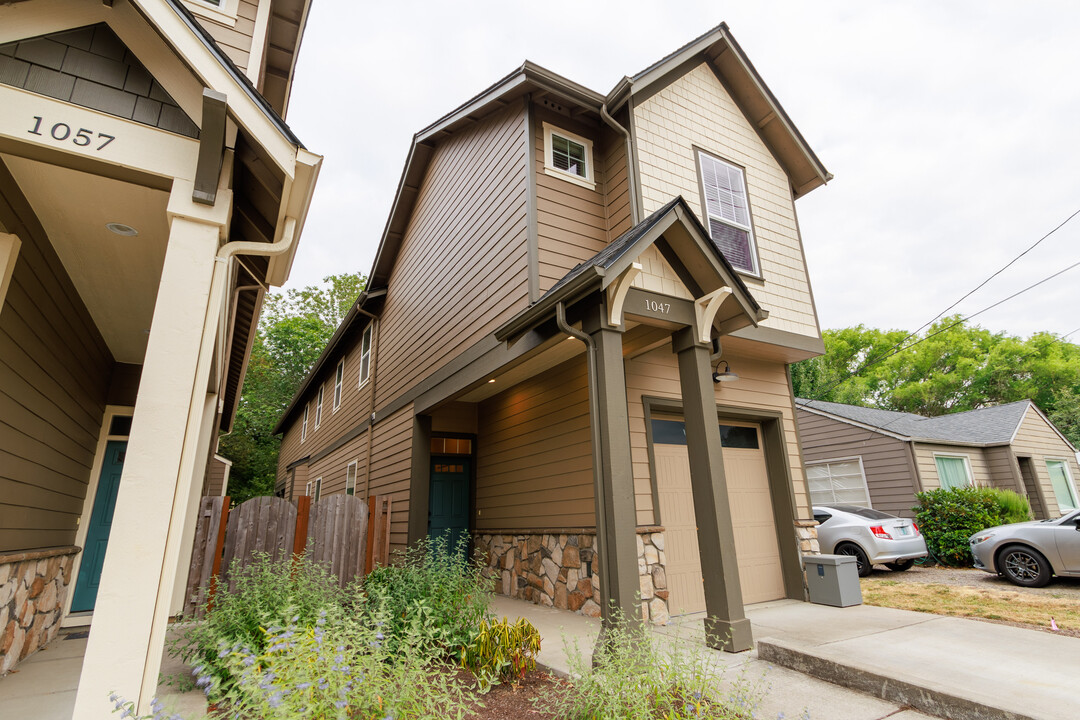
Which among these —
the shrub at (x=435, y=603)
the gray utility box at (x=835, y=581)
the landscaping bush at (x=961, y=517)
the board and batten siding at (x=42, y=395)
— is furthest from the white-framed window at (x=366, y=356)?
the landscaping bush at (x=961, y=517)

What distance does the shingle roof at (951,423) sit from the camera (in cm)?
1365

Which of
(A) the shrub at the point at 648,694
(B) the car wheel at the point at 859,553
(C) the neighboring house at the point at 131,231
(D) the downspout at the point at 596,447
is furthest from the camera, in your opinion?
(B) the car wheel at the point at 859,553

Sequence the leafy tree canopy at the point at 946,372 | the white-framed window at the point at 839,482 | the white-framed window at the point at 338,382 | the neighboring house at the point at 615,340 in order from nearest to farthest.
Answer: the neighboring house at the point at 615,340, the white-framed window at the point at 839,482, the white-framed window at the point at 338,382, the leafy tree canopy at the point at 946,372

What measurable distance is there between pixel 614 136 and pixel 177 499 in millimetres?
6594

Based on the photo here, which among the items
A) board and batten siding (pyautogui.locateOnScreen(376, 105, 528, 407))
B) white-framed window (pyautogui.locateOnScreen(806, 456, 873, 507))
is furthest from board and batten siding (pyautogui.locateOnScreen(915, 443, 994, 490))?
board and batten siding (pyautogui.locateOnScreen(376, 105, 528, 407))

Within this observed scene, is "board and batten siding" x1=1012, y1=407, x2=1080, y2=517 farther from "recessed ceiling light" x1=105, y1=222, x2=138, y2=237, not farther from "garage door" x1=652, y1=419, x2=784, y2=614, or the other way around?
"recessed ceiling light" x1=105, y1=222, x2=138, y2=237

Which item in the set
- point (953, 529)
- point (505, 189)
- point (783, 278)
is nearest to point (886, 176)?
point (953, 529)

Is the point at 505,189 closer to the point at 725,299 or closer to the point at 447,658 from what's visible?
the point at 725,299

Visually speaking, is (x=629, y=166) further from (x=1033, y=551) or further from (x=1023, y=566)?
(x=1023, y=566)

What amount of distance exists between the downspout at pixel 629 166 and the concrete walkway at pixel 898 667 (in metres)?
4.64

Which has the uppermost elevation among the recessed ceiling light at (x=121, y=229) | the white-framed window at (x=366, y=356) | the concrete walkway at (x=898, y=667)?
the white-framed window at (x=366, y=356)

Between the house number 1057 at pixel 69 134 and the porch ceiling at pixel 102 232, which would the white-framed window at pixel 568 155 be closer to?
the porch ceiling at pixel 102 232

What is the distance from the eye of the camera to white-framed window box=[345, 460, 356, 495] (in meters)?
11.6

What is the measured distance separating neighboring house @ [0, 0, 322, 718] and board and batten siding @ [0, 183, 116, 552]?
23 mm
